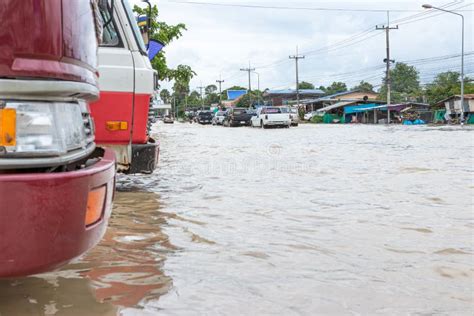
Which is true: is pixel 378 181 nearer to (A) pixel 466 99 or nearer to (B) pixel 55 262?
(B) pixel 55 262

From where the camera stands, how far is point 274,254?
4191 millimetres

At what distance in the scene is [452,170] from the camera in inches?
376

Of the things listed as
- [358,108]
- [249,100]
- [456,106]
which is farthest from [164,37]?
[249,100]

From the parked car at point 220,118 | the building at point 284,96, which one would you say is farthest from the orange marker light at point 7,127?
Answer: the building at point 284,96

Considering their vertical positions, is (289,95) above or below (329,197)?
above

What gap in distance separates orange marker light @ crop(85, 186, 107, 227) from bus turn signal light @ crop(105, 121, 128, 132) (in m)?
3.11

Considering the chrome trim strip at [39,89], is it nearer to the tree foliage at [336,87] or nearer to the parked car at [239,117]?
the parked car at [239,117]

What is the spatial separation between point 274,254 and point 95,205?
2083 millimetres

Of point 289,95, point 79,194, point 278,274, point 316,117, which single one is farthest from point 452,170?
point 289,95

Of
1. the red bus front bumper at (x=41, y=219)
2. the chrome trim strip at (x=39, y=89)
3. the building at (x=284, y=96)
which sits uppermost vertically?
the building at (x=284, y=96)

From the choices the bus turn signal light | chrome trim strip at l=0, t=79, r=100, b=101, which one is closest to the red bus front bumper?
chrome trim strip at l=0, t=79, r=100, b=101

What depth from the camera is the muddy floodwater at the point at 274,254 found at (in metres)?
3.11

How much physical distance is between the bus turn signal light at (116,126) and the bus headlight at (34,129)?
3.31m

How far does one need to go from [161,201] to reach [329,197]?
6.78 ft
